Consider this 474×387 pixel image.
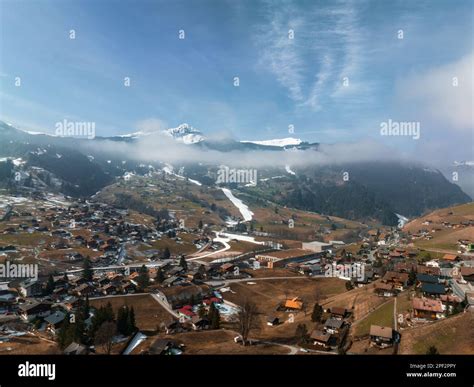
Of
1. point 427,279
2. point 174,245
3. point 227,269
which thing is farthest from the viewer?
point 174,245

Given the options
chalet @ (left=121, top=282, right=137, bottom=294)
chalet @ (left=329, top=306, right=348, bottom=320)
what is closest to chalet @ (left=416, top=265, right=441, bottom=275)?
chalet @ (left=329, top=306, right=348, bottom=320)

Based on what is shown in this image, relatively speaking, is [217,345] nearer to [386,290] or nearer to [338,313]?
[338,313]

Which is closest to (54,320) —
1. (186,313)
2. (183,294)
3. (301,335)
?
(186,313)

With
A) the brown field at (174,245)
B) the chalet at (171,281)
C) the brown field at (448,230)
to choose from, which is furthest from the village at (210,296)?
the brown field at (448,230)

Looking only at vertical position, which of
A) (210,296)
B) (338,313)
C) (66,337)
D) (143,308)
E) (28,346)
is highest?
(66,337)

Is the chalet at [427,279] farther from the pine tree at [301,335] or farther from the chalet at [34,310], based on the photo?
the chalet at [34,310]
